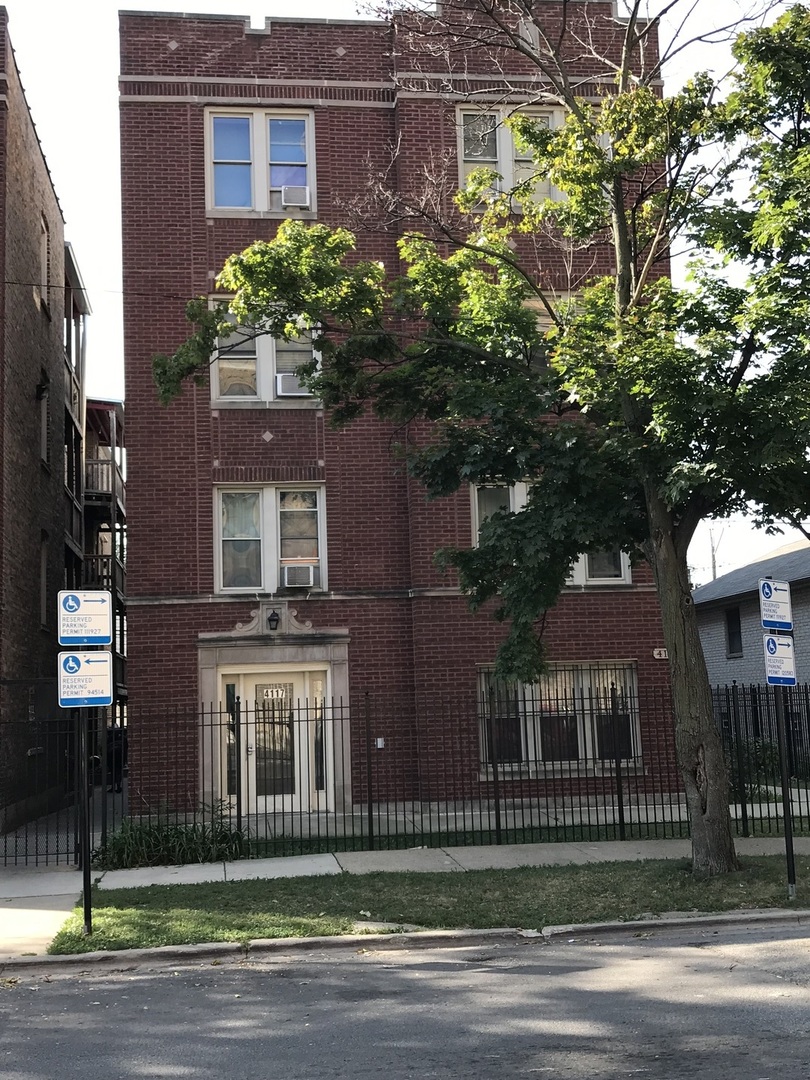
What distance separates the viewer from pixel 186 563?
1805 cm

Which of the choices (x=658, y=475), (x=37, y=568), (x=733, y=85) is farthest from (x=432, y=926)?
(x=37, y=568)

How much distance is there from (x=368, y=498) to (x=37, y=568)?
6.83 meters

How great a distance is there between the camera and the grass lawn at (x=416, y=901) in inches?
401

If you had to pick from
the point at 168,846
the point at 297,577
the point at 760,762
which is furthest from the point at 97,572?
the point at 760,762

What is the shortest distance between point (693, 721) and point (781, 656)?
1.24 metres

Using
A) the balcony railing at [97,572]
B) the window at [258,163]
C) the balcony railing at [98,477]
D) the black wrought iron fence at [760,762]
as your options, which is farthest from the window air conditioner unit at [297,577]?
the balcony railing at [98,477]

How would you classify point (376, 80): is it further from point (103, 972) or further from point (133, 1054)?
point (133, 1054)

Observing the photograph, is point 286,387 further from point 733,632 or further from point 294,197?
point 733,632

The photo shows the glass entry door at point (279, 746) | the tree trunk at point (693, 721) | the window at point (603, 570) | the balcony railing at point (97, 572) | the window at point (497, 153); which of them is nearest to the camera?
the tree trunk at point (693, 721)

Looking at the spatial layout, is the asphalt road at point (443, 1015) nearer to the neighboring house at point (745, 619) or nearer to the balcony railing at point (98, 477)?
the neighboring house at point (745, 619)

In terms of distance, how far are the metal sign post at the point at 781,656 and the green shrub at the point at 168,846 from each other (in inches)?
267

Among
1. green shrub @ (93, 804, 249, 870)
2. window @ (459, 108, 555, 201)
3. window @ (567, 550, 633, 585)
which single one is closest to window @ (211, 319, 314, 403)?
window @ (459, 108, 555, 201)

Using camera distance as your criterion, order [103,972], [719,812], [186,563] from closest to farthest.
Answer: [103,972], [719,812], [186,563]

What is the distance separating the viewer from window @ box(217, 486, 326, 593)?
18406mm
